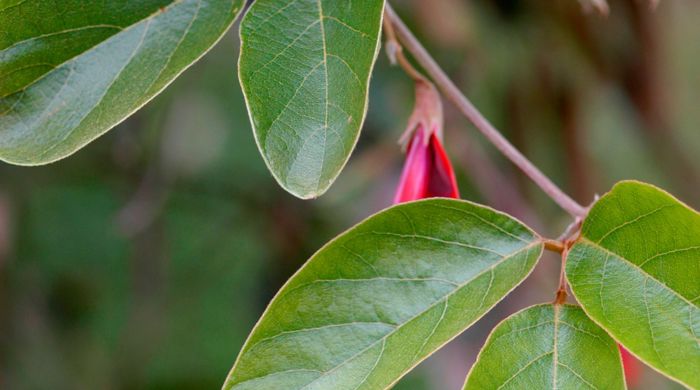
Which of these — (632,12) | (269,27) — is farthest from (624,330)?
(632,12)

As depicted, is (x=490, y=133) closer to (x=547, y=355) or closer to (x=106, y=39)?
(x=547, y=355)

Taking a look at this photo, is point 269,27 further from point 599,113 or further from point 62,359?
point 599,113

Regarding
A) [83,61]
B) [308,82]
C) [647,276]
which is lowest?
[647,276]

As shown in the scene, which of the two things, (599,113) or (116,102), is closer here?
(116,102)

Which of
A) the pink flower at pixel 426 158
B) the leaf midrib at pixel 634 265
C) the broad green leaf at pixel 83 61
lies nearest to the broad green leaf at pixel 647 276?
the leaf midrib at pixel 634 265

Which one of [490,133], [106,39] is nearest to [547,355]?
[490,133]
